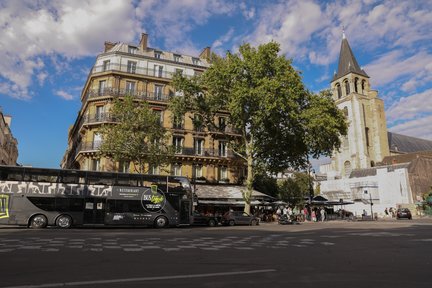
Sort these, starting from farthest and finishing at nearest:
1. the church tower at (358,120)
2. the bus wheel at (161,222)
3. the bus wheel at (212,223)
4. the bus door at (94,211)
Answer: the church tower at (358,120)
the bus wheel at (212,223)
the bus wheel at (161,222)
the bus door at (94,211)

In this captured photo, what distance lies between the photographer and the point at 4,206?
817 inches

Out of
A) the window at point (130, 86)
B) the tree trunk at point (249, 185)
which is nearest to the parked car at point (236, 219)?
the tree trunk at point (249, 185)

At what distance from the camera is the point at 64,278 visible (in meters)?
6.04

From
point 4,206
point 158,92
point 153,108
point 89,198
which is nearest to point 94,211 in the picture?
point 89,198

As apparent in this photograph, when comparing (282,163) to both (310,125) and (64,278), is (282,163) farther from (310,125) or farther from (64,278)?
(64,278)

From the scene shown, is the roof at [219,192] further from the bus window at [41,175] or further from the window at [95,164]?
the bus window at [41,175]

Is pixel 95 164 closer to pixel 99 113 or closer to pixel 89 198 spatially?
pixel 99 113

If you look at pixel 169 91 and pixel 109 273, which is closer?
pixel 109 273

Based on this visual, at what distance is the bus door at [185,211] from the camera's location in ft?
82.4

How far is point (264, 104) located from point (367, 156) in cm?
5837

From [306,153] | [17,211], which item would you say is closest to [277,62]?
[306,153]

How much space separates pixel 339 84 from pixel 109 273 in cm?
8951

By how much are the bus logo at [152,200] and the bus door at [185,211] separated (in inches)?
56.0

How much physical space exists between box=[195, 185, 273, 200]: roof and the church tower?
162 feet
